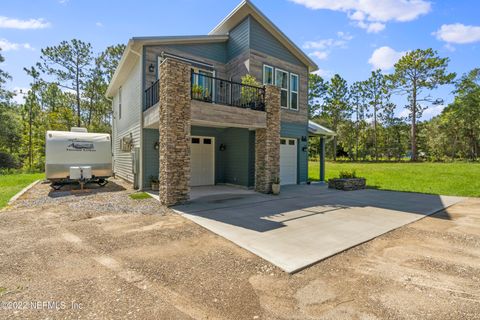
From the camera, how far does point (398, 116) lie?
3859cm

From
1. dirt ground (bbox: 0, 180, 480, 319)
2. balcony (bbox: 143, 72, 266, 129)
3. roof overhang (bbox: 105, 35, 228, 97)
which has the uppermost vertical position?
roof overhang (bbox: 105, 35, 228, 97)

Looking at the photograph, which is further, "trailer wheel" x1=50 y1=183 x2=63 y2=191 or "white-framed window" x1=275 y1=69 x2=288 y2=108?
"white-framed window" x1=275 y1=69 x2=288 y2=108

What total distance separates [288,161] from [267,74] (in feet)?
14.6

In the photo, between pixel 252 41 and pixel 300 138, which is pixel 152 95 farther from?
pixel 300 138

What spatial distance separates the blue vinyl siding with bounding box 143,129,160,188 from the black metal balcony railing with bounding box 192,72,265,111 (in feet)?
9.23

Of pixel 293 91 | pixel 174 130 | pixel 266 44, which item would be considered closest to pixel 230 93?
pixel 174 130

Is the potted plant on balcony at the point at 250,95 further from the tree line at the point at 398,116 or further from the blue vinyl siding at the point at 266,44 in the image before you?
the tree line at the point at 398,116

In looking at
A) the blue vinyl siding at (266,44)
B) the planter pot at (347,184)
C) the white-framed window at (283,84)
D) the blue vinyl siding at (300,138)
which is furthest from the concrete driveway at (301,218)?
the blue vinyl siding at (266,44)

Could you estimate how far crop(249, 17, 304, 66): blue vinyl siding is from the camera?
10.9 m

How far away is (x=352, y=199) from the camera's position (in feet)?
29.0

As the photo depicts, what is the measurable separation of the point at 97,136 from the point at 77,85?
55.9 ft

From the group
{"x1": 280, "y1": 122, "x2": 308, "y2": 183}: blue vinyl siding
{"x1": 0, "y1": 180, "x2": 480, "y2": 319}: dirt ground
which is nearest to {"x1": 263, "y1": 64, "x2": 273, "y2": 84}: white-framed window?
{"x1": 280, "y1": 122, "x2": 308, "y2": 183}: blue vinyl siding

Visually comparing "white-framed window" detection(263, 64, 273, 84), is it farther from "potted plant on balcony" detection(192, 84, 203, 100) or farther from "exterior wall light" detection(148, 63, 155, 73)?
"exterior wall light" detection(148, 63, 155, 73)

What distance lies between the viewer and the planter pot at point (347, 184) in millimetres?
10992
